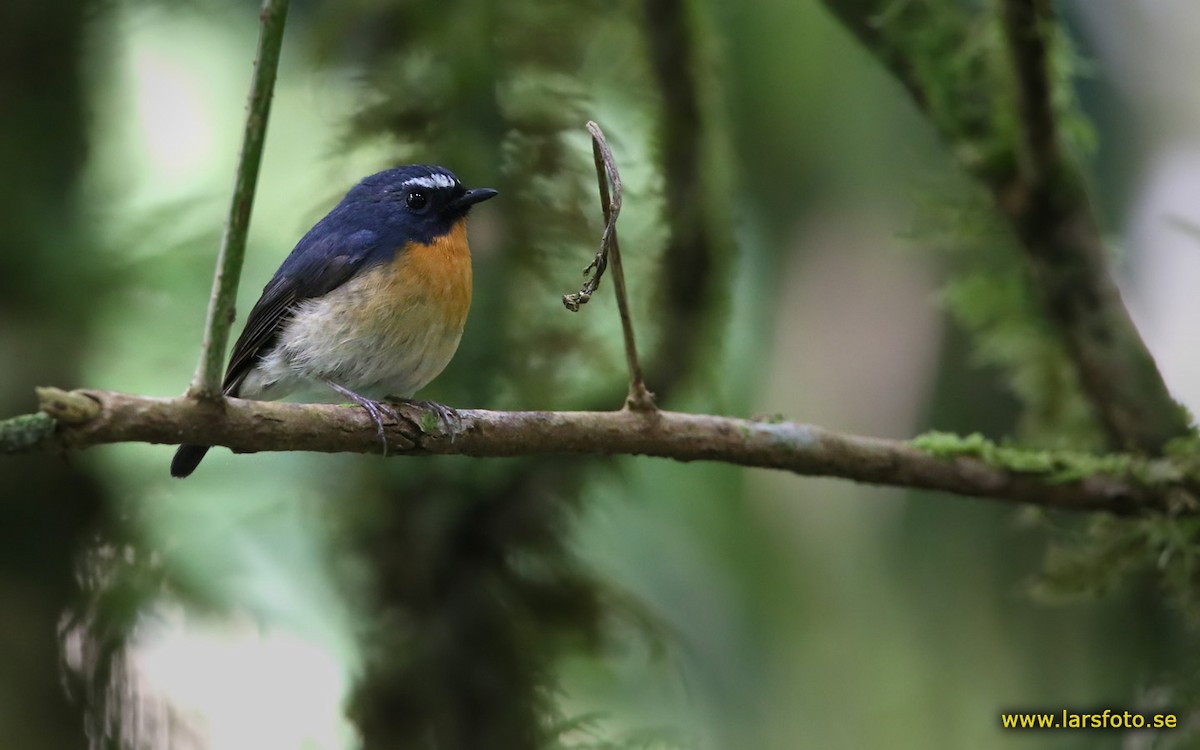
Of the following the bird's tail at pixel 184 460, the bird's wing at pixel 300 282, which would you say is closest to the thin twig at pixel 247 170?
the bird's tail at pixel 184 460

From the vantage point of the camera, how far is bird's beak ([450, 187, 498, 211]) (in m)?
3.53

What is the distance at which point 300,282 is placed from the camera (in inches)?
139

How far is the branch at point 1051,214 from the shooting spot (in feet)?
11.2

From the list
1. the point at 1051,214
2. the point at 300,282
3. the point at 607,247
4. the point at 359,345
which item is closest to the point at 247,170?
the point at 607,247

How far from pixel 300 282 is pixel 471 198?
61 cm

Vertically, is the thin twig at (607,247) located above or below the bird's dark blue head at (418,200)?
below

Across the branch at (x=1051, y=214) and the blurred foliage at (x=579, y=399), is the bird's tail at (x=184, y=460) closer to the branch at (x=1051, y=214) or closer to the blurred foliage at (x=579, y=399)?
the blurred foliage at (x=579, y=399)

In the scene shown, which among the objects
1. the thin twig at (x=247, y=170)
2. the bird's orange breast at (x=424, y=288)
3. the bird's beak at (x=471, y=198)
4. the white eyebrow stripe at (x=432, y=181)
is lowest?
the thin twig at (x=247, y=170)

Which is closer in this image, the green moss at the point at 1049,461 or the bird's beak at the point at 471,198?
the green moss at the point at 1049,461

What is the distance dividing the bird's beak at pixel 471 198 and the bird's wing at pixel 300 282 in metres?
0.29

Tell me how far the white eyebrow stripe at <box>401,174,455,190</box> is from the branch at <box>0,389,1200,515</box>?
109 cm

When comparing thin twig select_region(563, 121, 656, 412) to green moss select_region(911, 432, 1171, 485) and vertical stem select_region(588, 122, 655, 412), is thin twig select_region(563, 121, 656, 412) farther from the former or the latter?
green moss select_region(911, 432, 1171, 485)

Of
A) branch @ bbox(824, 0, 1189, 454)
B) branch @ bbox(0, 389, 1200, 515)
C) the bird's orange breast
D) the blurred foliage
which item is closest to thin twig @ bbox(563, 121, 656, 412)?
branch @ bbox(0, 389, 1200, 515)

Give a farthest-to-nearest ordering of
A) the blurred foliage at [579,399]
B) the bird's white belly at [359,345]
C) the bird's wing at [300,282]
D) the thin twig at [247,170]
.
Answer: the blurred foliage at [579,399]
the bird's wing at [300,282]
the bird's white belly at [359,345]
the thin twig at [247,170]
